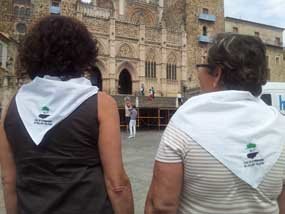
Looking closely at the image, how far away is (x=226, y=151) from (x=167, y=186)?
28cm

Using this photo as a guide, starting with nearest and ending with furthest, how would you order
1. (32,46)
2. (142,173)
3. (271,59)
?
(32,46)
(142,173)
(271,59)

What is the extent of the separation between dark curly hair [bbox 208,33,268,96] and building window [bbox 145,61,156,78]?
35.5 metres

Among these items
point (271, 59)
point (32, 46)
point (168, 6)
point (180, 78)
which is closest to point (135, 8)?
point (168, 6)

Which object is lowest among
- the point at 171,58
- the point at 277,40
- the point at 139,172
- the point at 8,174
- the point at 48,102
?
the point at 139,172

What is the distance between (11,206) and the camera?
195 cm

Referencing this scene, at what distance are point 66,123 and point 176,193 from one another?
0.58 m

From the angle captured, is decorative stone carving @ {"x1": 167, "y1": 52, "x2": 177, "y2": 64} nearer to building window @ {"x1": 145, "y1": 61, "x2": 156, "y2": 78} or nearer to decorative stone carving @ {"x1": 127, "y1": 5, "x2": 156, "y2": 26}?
building window @ {"x1": 145, "y1": 61, "x2": 156, "y2": 78}

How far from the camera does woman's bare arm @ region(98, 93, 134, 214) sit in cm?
179

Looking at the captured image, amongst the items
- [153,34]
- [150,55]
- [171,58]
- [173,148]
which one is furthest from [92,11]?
[173,148]

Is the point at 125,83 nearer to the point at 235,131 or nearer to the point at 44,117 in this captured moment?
the point at 44,117

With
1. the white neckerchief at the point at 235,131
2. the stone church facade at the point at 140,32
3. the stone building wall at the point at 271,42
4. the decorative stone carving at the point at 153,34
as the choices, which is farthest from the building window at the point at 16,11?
the white neckerchief at the point at 235,131

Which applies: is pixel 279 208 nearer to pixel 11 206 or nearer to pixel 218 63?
pixel 218 63

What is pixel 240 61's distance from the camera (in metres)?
1.71

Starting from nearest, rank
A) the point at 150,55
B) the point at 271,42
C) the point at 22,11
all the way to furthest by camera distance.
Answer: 1. the point at 22,11
2. the point at 150,55
3. the point at 271,42
